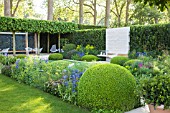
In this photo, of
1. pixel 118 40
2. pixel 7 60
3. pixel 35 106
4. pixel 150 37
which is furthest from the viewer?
pixel 118 40

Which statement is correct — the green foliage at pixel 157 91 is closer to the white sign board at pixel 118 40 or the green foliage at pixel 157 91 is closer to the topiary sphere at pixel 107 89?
the topiary sphere at pixel 107 89

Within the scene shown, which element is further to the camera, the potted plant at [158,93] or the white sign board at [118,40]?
the white sign board at [118,40]

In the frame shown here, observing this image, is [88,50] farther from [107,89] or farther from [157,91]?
[157,91]

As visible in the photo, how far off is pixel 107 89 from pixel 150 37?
906cm

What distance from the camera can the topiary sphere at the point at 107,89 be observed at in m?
3.86

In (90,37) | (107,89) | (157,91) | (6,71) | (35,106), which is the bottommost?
(35,106)

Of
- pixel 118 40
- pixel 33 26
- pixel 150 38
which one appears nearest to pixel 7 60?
pixel 150 38

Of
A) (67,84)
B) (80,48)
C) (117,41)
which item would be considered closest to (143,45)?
(117,41)

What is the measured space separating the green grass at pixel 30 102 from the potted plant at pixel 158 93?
1308 millimetres

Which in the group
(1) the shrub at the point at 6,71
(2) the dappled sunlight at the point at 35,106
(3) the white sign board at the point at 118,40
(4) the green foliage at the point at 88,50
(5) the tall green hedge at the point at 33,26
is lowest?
(2) the dappled sunlight at the point at 35,106

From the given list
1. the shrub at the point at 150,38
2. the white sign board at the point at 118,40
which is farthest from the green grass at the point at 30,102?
the white sign board at the point at 118,40

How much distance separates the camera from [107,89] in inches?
153

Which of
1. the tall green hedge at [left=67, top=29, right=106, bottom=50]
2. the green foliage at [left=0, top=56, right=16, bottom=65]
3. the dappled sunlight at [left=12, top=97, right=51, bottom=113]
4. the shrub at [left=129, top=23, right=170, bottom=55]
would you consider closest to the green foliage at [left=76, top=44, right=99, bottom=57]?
the tall green hedge at [left=67, top=29, right=106, bottom=50]

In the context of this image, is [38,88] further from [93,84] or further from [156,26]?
[156,26]
